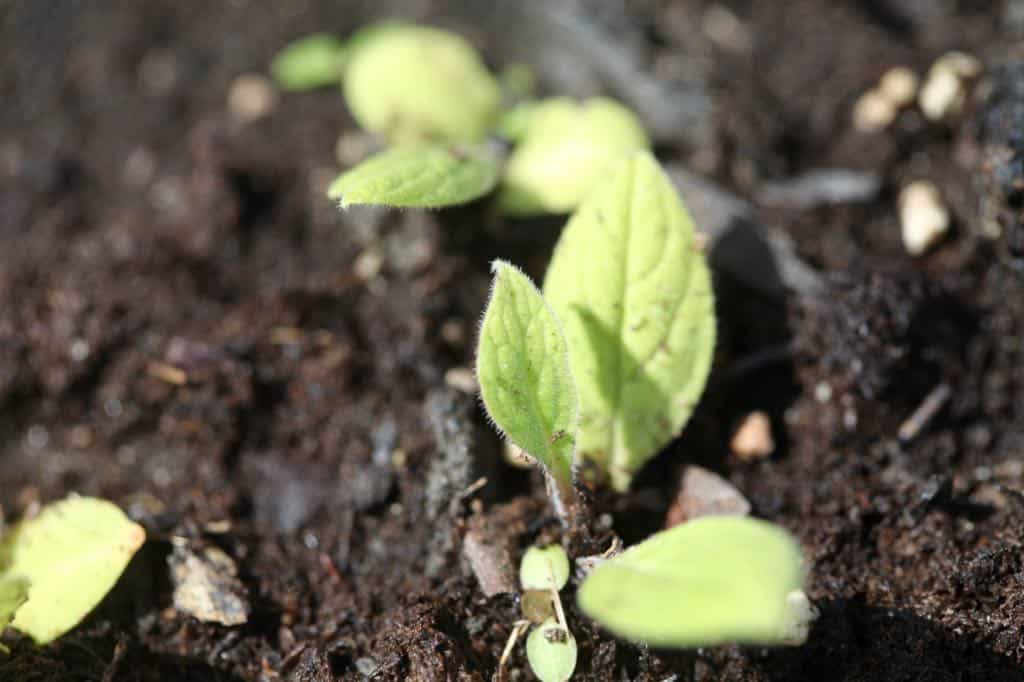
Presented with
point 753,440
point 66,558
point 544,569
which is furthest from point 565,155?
point 66,558

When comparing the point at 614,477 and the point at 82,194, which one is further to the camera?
the point at 82,194

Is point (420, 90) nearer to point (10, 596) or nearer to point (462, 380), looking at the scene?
point (462, 380)

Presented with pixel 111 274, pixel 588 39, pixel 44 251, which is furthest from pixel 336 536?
pixel 588 39

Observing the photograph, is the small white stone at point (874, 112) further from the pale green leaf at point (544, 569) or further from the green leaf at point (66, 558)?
the green leaf at point (66, 558)

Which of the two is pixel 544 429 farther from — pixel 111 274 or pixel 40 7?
pixel 40 7

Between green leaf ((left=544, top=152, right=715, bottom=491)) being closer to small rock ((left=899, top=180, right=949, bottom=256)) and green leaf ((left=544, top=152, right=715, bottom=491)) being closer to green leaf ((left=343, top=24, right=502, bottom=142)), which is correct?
small rock ((left=899, top=180, right=949, bottom=256))

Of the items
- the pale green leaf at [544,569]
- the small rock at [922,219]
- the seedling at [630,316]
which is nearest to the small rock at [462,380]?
the seedling at [630,316]

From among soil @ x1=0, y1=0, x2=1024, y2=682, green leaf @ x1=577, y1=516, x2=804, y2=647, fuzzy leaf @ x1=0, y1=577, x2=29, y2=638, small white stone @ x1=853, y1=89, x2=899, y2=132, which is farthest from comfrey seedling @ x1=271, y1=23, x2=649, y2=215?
fuzzy leaf @ x1=0, y1=577, x2=29, y2=638
